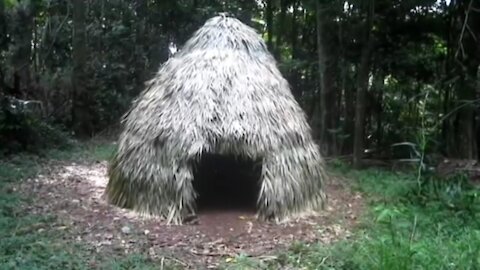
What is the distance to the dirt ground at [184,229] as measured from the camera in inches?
224

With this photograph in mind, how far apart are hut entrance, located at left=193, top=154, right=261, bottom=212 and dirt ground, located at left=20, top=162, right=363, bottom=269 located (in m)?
0.79

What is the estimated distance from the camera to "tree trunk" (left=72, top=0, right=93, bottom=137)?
41.4ft

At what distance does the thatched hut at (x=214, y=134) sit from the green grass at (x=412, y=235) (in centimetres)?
101

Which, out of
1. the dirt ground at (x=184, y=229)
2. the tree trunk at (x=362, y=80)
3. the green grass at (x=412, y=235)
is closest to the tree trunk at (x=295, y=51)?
the tree trunk at (x=362, y=80)

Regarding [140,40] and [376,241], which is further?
[140,40]

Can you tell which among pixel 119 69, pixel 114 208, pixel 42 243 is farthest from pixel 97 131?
pixel 42 243

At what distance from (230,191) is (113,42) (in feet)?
27.7

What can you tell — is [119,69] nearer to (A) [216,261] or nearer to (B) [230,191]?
(B) [230,191]

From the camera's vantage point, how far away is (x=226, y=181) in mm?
8820

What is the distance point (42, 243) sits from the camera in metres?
5.53

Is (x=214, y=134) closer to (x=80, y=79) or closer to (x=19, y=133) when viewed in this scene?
(x=19, y=133)

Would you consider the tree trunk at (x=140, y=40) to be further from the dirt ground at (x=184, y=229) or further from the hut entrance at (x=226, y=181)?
the dirt ground at (x=184, y=229)

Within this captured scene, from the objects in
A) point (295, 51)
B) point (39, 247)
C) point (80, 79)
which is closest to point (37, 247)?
point (39, 247)

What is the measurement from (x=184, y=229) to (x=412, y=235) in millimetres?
2325
